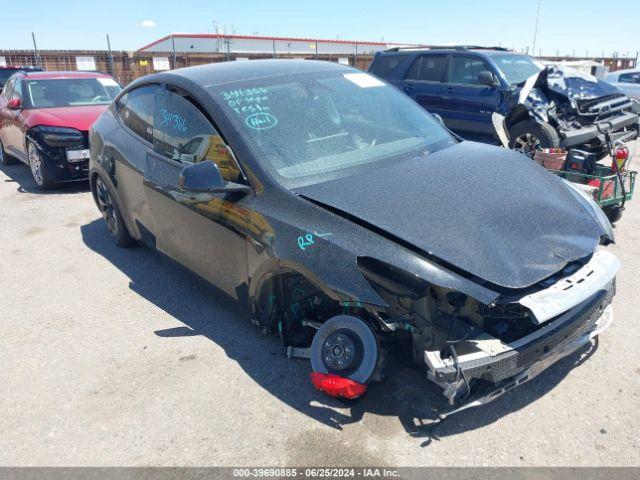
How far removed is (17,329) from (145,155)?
1.57 metres

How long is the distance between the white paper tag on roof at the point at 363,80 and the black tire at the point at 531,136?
3.16 meters

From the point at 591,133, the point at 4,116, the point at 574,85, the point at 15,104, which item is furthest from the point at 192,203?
the point at 4,116

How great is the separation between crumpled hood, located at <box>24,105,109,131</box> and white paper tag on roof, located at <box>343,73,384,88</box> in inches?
187

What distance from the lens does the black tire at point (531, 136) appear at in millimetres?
6680

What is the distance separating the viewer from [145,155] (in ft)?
12.9

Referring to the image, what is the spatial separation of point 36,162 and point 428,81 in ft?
20.9

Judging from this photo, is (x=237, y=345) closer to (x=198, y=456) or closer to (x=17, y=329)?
(x=198, y=456)

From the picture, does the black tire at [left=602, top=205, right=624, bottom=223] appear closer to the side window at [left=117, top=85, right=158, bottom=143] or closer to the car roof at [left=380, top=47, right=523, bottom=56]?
the car roof at [left=380, top=47, right=523, bottom=56]

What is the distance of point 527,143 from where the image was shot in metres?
6.98

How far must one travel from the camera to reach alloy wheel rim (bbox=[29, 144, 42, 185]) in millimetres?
7362

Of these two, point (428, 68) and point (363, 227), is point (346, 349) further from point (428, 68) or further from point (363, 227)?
point (428, 68)

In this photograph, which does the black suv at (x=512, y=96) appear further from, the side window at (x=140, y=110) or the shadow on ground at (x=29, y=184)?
the shadow on ground at (x=29, y=184)

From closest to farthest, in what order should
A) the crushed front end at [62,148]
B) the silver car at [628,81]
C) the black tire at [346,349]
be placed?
the black tire at [346,349]
the crushed front end at [62,148]
the silver car at [628,81]

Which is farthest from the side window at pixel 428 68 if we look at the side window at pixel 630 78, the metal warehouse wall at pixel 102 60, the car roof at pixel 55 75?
the metal warehouse wall at pixel 102 60
